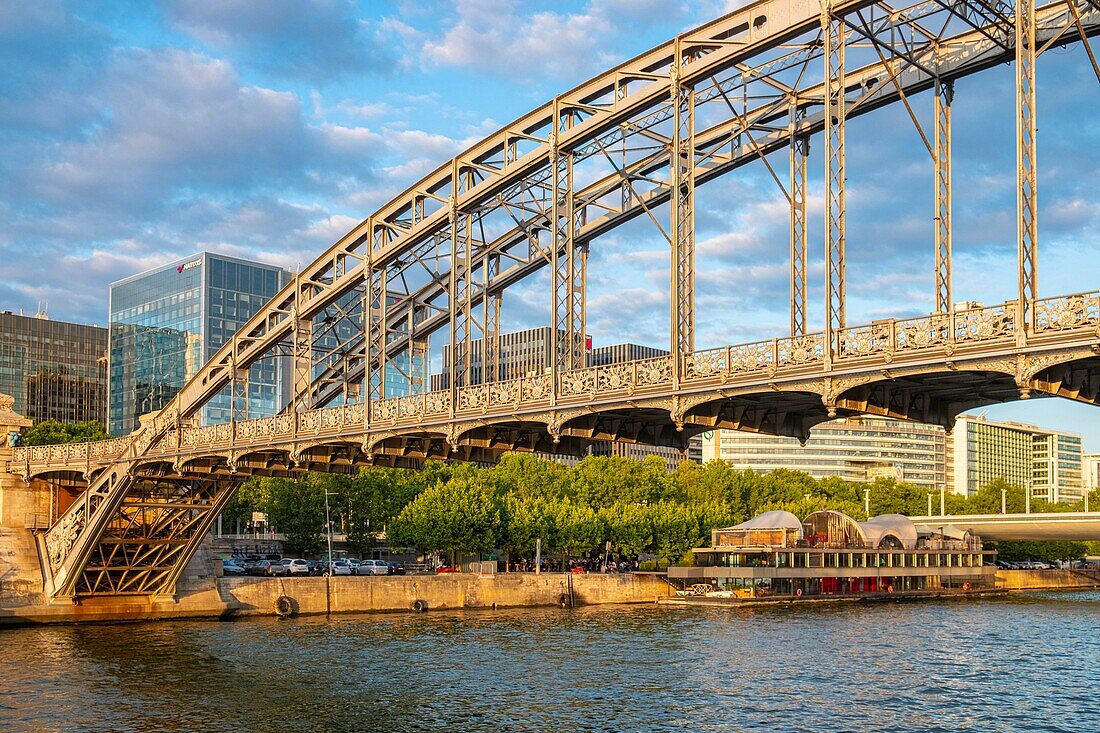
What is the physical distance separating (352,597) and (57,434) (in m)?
47.5

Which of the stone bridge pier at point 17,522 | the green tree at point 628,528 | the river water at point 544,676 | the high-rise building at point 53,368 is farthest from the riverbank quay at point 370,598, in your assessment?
the high-rise building at point 53,368

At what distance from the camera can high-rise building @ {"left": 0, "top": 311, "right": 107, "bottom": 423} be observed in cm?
17812

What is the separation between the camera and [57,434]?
11519cm

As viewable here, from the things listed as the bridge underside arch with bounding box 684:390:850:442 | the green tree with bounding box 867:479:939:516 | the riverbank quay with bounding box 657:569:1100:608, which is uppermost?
the bridge underside arch with bounding box 684:390:850:442

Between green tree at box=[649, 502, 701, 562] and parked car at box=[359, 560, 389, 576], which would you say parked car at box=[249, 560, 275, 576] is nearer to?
parked car at box=[359, 560, 389, 576]

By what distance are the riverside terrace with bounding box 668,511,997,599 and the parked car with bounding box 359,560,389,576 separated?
2336 centimetres

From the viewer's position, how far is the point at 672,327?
36.3 m

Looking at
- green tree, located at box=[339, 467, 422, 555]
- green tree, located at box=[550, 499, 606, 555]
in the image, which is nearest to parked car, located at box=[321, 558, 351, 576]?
green tree, located at box=[339, 467, 422, 555]

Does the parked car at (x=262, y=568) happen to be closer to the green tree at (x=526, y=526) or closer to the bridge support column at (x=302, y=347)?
the green tree at (x=526, y=526)

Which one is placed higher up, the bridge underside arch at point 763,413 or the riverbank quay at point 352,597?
the bridge underside arch at point 763,413

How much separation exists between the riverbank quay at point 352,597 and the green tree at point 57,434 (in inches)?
1561

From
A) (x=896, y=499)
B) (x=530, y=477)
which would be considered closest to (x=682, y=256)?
(x=530, y=477)

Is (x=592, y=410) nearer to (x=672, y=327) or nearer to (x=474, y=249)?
(x=672, y=327)

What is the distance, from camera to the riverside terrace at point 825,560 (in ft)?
335
